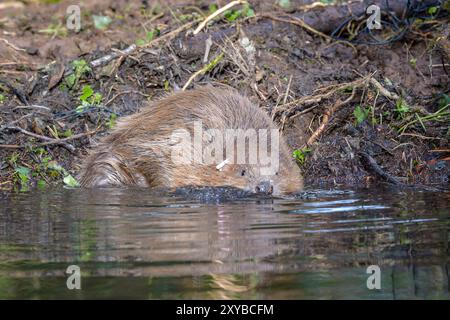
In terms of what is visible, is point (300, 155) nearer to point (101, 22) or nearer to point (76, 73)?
point (76, 73)

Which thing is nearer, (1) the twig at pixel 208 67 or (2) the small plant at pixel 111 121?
(2) the small plant at pixel 111 121

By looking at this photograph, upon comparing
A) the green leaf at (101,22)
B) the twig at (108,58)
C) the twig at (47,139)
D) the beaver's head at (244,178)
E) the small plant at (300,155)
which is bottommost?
the beaver's head at (244,178)

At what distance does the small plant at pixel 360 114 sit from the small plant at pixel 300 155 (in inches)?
20.7

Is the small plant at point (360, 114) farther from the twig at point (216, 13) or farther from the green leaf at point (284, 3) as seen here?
the green leaf at point (284, 3)

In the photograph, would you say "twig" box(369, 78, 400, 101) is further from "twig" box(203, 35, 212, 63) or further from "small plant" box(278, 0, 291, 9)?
"small plant" box(278, 0, 291, 9)

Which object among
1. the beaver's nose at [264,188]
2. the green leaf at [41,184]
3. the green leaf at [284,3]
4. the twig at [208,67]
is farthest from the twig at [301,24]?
the green leaf at [41,184]

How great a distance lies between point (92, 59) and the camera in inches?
310

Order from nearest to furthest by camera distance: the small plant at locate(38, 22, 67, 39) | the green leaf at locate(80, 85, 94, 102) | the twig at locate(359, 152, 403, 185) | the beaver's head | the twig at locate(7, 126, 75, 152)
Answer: the beaver's head → the twig at locate(359, 152, 403, 185) → the twig at locate(7, 126, 75, 152) → the green leaf at locate(80, 85, 94, 102) → the small plant at locate(38, 22, 67, 39)

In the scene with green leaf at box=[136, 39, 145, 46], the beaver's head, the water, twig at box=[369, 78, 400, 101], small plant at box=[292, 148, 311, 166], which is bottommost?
the water

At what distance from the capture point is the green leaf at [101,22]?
884cm

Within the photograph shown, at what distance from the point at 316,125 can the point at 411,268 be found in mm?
3493

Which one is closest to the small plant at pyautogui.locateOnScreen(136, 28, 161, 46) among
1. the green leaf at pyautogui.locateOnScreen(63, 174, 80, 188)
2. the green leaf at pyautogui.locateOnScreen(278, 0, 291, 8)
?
the green leaf at pyautogui.locateOnScreen(278, 0, 291, 8)

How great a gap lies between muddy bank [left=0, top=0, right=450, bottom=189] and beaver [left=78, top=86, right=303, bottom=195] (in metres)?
0.48

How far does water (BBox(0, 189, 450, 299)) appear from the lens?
12.2ft
